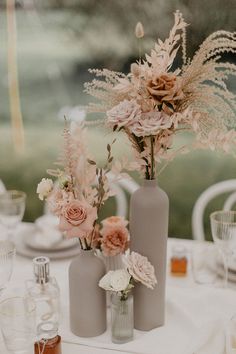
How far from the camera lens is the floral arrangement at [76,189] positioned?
119 cm

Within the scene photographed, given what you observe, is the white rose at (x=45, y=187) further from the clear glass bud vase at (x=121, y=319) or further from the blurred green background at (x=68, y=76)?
the blurred green background at (x=68, y=76)

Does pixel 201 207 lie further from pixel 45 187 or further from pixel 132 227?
pixel 45 187

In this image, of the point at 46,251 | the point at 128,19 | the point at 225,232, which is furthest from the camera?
the point at 128,19

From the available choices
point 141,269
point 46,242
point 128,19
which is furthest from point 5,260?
point 128,19

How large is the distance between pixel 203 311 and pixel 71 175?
514 millimetres

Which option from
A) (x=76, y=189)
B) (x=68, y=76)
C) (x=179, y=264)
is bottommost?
(x=179, y=264)

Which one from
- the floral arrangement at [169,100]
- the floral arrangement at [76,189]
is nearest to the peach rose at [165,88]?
the floral arrangement at [169,100]

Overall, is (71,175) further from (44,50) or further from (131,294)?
(44,50)

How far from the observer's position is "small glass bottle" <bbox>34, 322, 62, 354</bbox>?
1175 mm

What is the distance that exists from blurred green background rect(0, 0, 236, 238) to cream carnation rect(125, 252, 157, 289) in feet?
11.0

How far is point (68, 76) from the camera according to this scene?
5.21 metres

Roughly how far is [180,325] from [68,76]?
162 inches

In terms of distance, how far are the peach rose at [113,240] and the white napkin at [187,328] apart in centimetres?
20

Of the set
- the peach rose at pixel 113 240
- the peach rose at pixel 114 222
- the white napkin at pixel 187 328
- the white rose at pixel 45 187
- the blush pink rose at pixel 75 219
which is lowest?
the white napkin at pixel 187 328
